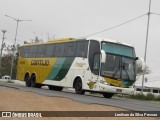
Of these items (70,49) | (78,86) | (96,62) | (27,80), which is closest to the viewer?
(96,62)

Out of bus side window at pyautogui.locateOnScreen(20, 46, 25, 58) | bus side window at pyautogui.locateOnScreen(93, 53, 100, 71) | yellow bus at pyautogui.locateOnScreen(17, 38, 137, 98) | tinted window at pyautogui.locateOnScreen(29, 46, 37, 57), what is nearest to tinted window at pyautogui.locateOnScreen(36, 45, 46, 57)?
tinted window at pyautogui.locateOnScreen(29, 46, 37, 57)

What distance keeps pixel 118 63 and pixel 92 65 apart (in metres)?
1.52

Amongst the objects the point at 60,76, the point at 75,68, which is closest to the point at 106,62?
the point at 75,68

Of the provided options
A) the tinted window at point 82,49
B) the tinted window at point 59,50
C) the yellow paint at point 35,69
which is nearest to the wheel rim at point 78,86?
the tinted window at point 82,49

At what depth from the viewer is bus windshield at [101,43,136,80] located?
26531mm

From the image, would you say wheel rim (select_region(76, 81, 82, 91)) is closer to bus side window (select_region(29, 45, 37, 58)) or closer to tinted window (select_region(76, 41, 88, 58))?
tinted window (select_region(76, 41, 88, 58))

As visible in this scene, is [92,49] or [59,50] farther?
[59,50]

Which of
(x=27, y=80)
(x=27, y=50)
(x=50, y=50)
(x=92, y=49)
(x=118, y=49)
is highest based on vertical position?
(x=27, y=50)

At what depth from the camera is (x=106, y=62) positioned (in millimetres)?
26453

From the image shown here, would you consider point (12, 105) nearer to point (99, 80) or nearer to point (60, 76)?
point (99, 80)

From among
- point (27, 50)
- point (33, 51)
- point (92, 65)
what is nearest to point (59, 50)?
point (92, 65)

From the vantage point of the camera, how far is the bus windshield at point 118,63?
26.5 m

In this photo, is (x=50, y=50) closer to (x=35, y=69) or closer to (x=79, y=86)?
(x=35, y=69)

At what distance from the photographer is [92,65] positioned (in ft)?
88.3
